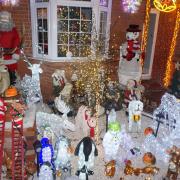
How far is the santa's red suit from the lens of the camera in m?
5.69

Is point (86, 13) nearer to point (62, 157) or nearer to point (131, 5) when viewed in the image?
point (131, 5)

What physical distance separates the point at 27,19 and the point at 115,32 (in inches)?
106

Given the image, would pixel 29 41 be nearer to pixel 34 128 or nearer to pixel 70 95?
pixel 70 95

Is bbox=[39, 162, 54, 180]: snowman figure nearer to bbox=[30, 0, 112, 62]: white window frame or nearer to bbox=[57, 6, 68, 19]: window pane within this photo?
bbox=[30, 0, 112, 62]: white window frame

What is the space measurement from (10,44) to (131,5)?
3987 mm

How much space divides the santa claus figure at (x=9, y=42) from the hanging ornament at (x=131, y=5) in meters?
3.63

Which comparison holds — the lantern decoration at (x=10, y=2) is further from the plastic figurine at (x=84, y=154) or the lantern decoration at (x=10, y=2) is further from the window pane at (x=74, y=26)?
the plastic figurine at (x=84, y=154)

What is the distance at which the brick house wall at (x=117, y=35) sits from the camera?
693 cm

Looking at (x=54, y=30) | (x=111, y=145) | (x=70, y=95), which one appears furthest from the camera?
(x=54, y=30)

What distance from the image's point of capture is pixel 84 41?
7184 millimetres

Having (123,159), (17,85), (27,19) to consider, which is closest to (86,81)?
(17,85)

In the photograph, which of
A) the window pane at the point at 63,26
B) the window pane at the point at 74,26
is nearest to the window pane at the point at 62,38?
the window pane at the point at 63,26

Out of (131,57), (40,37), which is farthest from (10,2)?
(131,57)

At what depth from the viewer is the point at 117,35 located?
25.8ft
